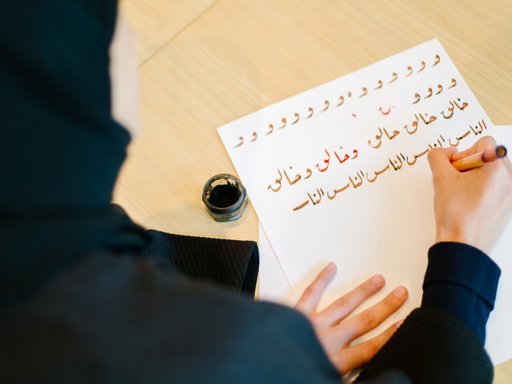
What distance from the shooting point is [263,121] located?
788 mm

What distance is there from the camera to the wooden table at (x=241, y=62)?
2.49 feet

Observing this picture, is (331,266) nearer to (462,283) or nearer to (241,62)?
(462,283)

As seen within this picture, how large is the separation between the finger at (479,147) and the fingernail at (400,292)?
0.68 feet

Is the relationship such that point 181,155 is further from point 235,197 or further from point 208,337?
point 208,337

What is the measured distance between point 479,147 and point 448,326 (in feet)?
0.89

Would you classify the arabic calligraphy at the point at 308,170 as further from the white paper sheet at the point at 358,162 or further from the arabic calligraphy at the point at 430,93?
the arabic calligraphy at the point at 430,93

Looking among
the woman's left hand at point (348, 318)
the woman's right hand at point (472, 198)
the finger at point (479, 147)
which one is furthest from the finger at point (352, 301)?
the finger at point (479, 147)

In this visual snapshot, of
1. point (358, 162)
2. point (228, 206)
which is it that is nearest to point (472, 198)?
point (358, 162)

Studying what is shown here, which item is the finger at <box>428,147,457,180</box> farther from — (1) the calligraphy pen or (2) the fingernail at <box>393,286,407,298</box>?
(2) the fingernail at <box>393,286,407,298</box>

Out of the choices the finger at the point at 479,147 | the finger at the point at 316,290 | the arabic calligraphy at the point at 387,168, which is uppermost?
the arabic calligraphy at the point at 387,168

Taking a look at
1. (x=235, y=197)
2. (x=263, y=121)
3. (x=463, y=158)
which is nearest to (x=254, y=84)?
(x=263, y=121)

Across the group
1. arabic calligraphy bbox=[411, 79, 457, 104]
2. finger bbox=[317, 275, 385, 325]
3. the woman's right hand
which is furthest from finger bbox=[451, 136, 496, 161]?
finger bbox=[317, 275, 385, 325]

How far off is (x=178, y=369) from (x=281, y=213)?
1.21 feet

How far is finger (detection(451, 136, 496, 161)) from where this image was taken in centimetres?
70
